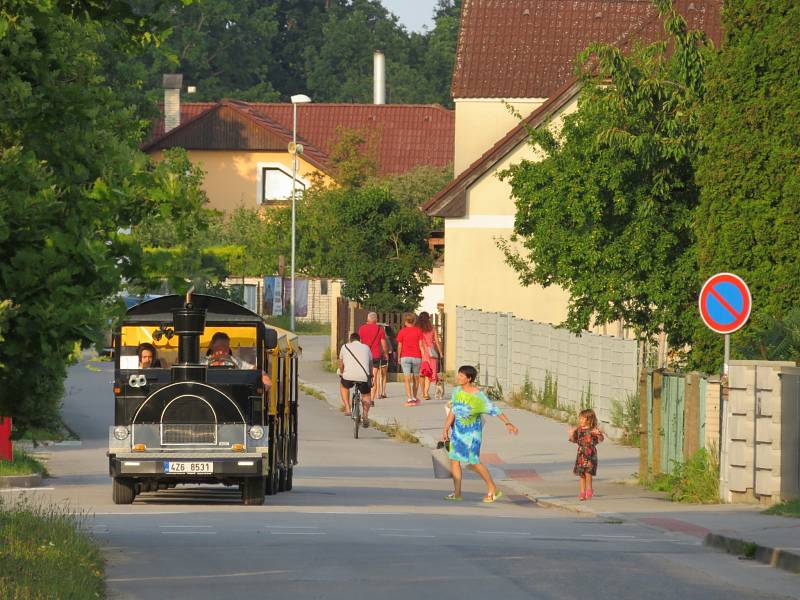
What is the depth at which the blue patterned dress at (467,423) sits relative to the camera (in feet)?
64.5

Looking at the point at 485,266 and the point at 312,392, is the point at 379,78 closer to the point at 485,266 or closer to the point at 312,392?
the point at 485,266

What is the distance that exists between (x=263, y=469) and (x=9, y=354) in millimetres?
8205

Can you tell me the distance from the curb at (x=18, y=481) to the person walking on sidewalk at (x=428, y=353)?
553 inches

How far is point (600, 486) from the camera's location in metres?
21.6

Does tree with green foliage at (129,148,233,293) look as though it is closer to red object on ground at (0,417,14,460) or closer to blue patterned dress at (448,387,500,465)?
blue patterned dress at (448,387,500,465)

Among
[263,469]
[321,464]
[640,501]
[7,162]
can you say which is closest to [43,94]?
[7,162]

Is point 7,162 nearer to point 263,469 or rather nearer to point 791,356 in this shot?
point 263,469

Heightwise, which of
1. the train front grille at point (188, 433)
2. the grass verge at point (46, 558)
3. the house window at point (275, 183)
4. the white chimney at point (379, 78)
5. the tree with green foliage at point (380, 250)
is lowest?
the grass verge at point (46, 558)

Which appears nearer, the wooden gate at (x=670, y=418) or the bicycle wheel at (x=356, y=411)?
the wooden gate at (x=670, y=418)

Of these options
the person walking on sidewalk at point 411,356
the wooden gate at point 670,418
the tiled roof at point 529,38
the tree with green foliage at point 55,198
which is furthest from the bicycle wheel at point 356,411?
the tiled roof at point 529,38

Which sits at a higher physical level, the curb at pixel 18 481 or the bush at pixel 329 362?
the bush at pixel 329 362

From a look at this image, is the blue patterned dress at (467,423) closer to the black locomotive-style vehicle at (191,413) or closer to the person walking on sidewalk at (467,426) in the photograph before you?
the person walking on sidewalk at (467,426)

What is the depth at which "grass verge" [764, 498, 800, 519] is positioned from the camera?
1705cm

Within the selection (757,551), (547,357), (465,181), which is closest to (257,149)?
(465,181)
